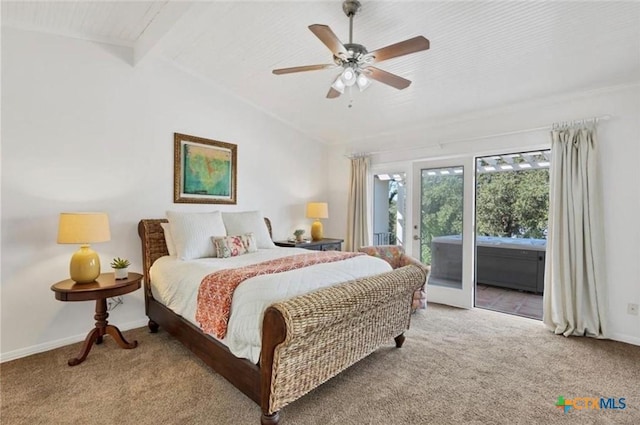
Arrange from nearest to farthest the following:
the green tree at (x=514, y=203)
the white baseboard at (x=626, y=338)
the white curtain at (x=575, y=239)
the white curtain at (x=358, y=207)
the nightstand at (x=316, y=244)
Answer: the white baseboard at (x=626, y=338), the white curtain at (x=575, y=239), the nightstand at (x=316, y=244), the white curtain at (x=358, y=207), the green tree at (x=514, y=203)

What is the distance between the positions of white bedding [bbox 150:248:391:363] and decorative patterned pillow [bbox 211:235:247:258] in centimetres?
11

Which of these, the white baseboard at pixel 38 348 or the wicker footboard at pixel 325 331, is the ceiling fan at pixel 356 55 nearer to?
the wicker footboard at pixel 325 331

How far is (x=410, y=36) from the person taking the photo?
2.64m

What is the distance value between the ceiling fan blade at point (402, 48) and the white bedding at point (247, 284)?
159cm

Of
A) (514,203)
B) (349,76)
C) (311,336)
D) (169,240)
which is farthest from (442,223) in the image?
(514,203)

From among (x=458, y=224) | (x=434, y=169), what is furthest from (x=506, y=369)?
(x=434, y=169)

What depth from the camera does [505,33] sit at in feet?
8.09

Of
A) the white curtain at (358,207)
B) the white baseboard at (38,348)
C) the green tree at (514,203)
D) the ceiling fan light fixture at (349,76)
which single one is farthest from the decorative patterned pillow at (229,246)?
the green tree at (514,203)

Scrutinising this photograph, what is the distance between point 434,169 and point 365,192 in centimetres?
112

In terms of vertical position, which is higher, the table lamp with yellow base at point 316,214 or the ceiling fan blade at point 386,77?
the ceiling fan blade at point 386,77

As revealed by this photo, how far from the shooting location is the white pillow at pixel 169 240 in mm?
3225

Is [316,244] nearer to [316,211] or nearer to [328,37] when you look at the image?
[316,211]

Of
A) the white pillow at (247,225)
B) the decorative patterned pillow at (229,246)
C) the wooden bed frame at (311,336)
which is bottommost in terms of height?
the wooden bed frame at (311,336)

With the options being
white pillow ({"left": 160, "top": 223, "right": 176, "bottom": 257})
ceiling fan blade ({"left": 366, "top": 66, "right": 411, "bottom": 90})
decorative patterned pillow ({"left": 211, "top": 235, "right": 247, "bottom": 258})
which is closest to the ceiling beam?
ceiling fan blade ({"left": 366, "top": 66, "right": 411, "bottom": 90})
